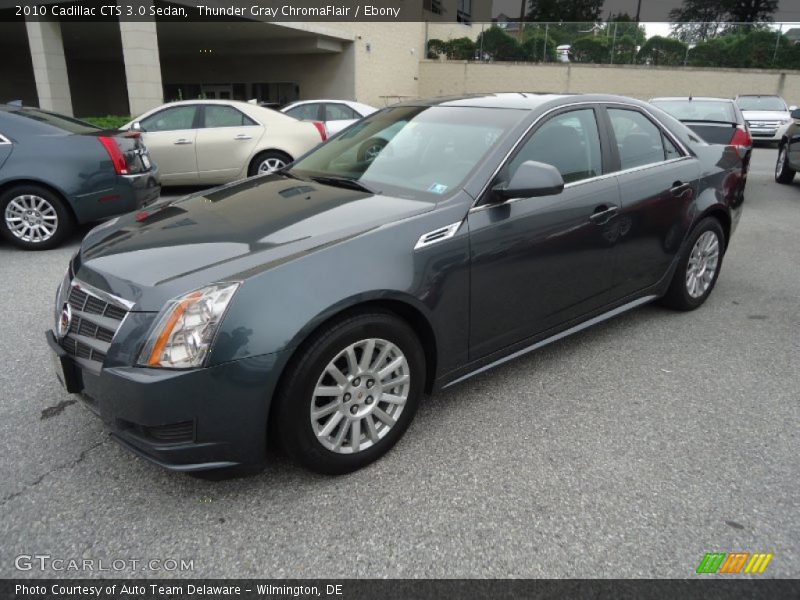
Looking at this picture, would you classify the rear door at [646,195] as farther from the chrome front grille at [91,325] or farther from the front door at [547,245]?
the chrome front grille at [91,325]

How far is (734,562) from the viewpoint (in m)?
2.21

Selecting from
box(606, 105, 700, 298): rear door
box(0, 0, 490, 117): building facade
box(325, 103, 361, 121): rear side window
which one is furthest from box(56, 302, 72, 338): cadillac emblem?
box(0, 0, 490, 117): building facade

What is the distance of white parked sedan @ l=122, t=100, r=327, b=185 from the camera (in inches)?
360

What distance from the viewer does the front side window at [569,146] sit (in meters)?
3.31

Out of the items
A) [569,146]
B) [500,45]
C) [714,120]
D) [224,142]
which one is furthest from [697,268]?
[500,45]

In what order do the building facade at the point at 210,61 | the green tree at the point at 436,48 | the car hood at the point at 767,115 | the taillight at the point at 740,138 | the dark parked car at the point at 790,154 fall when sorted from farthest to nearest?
the green tree at the point at 436,48 < the car hood at the point at 767,115 < the building facade at the point at 210,61 < the dark parked car at the point at 790,154 < the taillight at the point at 740,138

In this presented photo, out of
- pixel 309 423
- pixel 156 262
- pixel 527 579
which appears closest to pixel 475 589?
pixel 527 579

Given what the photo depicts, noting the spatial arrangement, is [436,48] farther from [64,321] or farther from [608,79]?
[64,321]

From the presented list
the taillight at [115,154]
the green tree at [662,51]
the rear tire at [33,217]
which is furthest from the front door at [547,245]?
the green tree at [662,51]

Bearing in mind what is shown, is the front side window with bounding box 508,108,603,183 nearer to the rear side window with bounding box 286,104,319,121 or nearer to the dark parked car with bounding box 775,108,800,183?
the dark parked car with bounding box 775,108,800,183

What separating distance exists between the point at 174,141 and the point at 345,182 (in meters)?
6.75

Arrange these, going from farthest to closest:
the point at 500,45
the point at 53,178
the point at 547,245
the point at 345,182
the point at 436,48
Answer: the point at 436,48, the point at 500,45, the point at 53,178, the point at 345,182, the point at 547,245

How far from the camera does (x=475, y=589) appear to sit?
2098mm

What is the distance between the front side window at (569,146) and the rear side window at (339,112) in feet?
30.6
